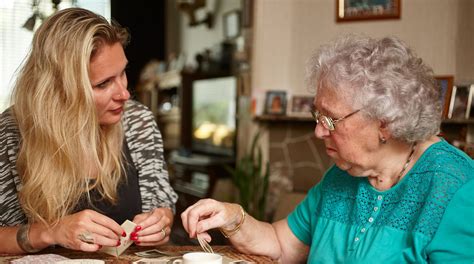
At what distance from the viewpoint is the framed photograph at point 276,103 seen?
3.85 m

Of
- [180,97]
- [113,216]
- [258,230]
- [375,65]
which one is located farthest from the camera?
[180,97]

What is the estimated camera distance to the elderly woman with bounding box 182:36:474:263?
4.43ft

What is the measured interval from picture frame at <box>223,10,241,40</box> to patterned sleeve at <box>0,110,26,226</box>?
452cm

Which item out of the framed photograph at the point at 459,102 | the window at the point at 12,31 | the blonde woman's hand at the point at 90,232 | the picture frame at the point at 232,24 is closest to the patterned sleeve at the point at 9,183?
the blonde woman's hand at the point at 90,232

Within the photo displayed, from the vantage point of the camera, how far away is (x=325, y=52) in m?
1.52

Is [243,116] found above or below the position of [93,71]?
below

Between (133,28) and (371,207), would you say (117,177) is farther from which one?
(133,28)

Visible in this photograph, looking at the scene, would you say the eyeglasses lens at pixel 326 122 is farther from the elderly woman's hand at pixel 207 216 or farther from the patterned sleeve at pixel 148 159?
the patterned sleeve at pixel 148 159

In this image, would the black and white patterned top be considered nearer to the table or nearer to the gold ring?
the table

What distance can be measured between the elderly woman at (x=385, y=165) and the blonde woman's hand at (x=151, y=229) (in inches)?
5.9

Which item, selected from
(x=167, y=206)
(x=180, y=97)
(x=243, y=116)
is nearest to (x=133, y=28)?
(x=180, y=97)

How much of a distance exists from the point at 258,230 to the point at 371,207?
35cm

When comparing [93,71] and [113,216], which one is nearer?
[93,71]

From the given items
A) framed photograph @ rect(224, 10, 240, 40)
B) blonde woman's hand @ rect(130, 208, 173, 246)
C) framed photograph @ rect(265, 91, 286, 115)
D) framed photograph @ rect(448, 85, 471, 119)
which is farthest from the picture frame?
blonde woman's hand @ rect(130, 208, 173, 246)
